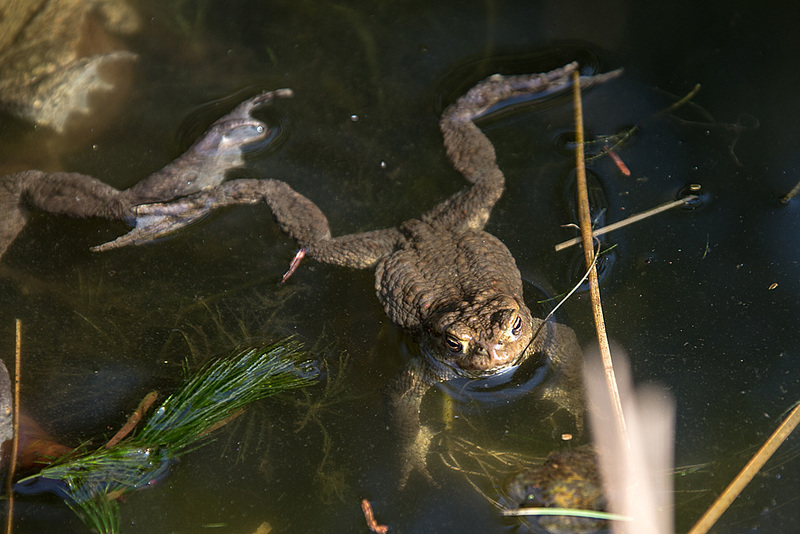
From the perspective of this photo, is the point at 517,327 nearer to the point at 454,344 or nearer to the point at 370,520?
the point at 454,344

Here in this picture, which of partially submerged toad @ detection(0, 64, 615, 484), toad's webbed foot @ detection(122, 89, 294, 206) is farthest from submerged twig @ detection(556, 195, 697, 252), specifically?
toad's webbed foot @ detection(122, 89, 294, 206)

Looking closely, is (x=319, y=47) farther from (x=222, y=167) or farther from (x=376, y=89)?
(x=222, y=167)

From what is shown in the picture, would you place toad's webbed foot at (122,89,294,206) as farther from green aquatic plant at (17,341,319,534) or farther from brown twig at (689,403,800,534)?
brown twig at (689,403,800,534)

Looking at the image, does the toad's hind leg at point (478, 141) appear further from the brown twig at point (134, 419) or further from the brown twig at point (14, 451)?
the brown twig at point (14, 451)

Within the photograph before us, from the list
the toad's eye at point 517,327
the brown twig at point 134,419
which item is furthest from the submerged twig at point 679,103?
the brown twig at point 134,419

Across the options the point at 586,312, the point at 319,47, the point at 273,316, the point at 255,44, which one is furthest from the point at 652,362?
the point at 255,44

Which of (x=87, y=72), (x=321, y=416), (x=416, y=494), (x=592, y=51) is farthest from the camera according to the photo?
(x=87, y=72)
